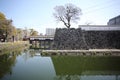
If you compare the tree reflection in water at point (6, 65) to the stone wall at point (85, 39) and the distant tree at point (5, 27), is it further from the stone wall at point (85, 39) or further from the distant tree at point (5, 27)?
the distant tree at point (5, 27)

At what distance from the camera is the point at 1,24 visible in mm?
30031

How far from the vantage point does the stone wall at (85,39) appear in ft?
69.7

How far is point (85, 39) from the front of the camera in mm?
21875

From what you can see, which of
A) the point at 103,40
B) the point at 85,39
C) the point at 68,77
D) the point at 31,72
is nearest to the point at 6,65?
the point at 31,72

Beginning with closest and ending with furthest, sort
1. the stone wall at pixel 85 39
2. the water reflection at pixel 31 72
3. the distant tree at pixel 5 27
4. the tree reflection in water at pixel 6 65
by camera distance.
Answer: the water reflection at pixel 31 72
the tree reflection in water at pixel 6 65
the stone wall at pixel 85 39
the distant tree at pixel 5 27

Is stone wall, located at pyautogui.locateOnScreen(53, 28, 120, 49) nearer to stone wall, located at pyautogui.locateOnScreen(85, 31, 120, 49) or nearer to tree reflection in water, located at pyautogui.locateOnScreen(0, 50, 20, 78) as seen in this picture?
stone wall, located at pyautogui.locateOnScreen(85, 31, 120, 49)

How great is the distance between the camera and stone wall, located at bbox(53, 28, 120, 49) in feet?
69.7

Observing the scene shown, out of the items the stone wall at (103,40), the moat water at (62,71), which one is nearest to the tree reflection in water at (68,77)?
the moat water at (62,71)

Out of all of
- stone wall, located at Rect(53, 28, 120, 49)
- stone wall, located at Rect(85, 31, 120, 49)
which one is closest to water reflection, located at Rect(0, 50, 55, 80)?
stone wall, located at Rect(53, 28, 120, 49)

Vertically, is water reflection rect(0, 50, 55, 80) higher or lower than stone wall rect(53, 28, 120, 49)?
lower

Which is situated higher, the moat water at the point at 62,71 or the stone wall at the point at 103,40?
the stone wall at the point at 103,40

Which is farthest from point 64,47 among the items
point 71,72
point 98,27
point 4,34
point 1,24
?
point 4,34

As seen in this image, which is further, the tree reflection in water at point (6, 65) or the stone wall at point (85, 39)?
the stone wall at point (85, 39)

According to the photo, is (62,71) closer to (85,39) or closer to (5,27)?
(85,39)
